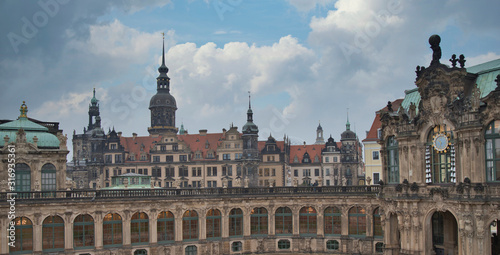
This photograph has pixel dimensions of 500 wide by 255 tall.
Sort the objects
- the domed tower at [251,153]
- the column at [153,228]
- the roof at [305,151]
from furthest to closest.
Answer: the roof at [305,151] → the domed tower at [251,153] → the column at [153,228]

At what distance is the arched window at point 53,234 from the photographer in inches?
1646

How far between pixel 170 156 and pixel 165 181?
522 cm

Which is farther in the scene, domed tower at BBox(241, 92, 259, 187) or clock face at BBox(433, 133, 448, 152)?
domed tower at BBox(241, 92, 259, 187)

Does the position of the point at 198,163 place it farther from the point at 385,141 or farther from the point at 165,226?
the point at 385,141

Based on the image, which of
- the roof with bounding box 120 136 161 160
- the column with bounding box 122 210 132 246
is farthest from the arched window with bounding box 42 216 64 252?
the roof with bounding box 120 136 161 160

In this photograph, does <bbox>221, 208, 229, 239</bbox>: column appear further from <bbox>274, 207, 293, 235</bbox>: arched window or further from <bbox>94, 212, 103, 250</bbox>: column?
<bbox>94, 212, 103, 250</bbox>: column

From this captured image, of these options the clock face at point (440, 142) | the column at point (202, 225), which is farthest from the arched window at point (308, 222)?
the clock face at point (440, 142)

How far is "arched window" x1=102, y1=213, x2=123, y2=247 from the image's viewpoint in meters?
43.8

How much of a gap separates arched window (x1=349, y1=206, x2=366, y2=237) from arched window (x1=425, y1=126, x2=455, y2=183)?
12.7 meters

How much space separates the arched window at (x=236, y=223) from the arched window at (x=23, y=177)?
19408 mm

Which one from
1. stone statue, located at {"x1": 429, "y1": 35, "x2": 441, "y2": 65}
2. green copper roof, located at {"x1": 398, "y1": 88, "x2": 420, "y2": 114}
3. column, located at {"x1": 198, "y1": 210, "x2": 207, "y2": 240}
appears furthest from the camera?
column, located at {"x1": 198, "y1": 210, "x2": 207, "y2": 240}

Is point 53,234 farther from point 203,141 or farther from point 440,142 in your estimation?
point 203,141

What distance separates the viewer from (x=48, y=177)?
4862 centimetres

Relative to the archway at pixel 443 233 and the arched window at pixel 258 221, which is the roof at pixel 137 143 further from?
the archway at pixel 443 233
